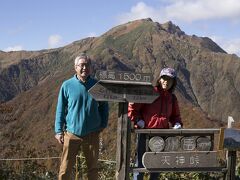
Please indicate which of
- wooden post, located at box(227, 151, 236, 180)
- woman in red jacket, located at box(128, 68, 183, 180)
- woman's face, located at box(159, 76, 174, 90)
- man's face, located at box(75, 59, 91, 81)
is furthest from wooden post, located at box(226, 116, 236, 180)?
man's face, located at box(75, 59, 91, 81)

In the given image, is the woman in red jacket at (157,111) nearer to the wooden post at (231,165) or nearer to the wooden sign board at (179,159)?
the wooden sign board at (179,159)

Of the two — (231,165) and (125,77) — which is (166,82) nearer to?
(125,77)

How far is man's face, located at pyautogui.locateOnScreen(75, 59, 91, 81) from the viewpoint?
5796 millimetres

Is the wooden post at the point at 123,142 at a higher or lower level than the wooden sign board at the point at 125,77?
lower

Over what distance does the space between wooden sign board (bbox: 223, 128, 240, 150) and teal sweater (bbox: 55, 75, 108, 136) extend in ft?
5.16

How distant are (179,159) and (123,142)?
70cm

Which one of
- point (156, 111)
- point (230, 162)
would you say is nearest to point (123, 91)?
point (156, 111)

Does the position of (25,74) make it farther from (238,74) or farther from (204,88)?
(238,74)

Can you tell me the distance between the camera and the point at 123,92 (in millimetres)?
5789

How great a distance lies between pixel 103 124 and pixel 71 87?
0.61m

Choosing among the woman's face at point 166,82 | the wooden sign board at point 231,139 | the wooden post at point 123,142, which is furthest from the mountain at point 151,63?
the wooden post at point 123,142

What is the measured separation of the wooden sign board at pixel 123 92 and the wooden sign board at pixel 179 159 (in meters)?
0.66

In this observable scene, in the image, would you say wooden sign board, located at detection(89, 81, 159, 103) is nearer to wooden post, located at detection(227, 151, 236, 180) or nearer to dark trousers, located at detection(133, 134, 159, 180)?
dark trousers, located at detection(133, 134, 159, 180)

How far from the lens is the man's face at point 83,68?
5796mm
